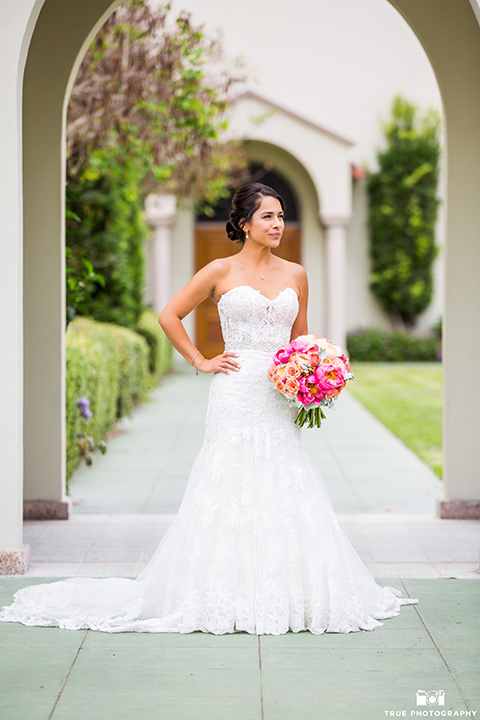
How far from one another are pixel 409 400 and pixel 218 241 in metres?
7.67

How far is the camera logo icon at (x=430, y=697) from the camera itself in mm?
3510

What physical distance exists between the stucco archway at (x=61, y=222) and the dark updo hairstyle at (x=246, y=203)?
2340mm

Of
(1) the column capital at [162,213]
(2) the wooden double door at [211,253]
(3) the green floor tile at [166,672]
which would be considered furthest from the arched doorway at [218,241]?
(3) the green floor tile at [166,672]

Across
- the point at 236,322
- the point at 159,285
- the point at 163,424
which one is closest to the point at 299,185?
the point at 159,285

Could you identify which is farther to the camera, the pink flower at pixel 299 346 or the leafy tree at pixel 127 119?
the leafy tree at pixel 127 119

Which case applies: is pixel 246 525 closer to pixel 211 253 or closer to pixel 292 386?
pixel 292 386

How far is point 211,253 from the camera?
21109 mm

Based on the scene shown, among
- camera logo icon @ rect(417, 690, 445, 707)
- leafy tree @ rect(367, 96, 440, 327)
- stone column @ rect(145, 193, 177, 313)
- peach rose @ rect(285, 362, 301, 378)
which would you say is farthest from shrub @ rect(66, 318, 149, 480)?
leafy tree @ rect(367, 96, 440, 327)

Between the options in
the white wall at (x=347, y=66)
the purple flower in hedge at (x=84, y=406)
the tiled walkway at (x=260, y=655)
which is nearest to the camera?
the tiled walkway at (x=260, y=655)

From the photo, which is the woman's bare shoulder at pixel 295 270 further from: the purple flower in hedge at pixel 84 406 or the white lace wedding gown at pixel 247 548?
the purple flower in hedge at pixel 84 406

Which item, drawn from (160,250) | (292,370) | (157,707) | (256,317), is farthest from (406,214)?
(157,707)

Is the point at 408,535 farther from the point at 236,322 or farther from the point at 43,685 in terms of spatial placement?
the point at 43,685

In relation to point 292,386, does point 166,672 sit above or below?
below

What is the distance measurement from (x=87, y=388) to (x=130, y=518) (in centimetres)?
238
